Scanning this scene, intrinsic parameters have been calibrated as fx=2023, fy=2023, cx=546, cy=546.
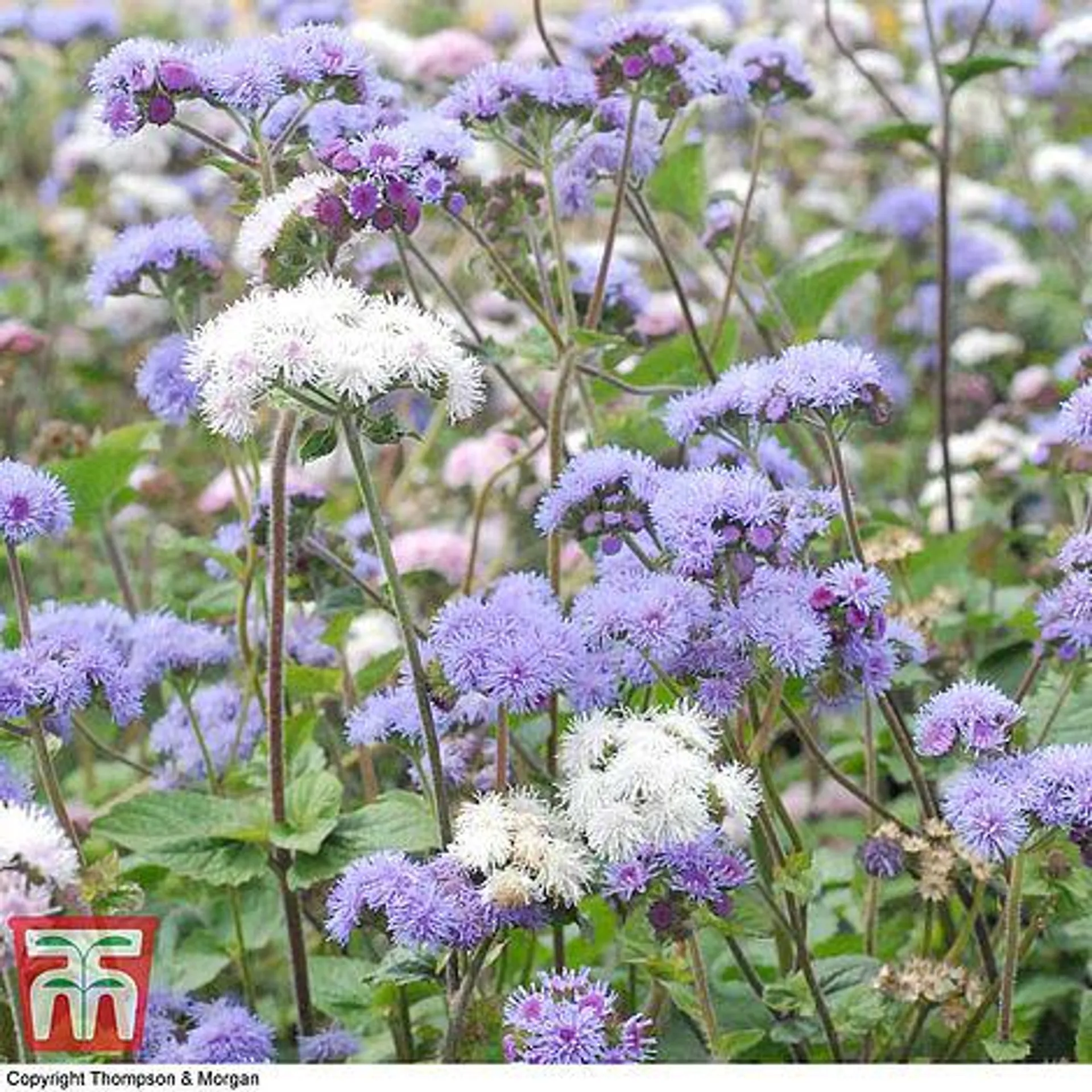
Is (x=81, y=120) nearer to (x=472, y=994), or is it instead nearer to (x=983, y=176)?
(x=983, y=176)

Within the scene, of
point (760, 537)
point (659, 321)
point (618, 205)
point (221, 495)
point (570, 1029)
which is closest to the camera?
point (570, 1029)

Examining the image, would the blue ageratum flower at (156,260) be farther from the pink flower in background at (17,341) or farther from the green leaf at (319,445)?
the pink flower in background at (17,341)

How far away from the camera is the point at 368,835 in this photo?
219 centimetres

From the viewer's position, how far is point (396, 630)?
3.04m

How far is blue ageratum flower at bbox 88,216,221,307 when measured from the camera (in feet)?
7.96

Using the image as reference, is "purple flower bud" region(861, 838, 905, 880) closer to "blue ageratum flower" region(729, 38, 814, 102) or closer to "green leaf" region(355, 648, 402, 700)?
"green leaf" region(355, 648, 402, 700)

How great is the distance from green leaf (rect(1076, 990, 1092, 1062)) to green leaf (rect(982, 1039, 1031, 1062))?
108mm

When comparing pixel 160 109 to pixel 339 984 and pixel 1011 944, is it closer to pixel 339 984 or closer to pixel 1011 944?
pixel 339 984

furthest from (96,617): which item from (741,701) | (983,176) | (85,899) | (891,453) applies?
(983,176)

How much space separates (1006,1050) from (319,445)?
0.90m

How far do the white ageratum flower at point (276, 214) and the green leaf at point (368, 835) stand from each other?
0.59 metres

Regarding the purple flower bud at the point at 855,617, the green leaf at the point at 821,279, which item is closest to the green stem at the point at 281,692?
the purple flower bud at the point at 855,617

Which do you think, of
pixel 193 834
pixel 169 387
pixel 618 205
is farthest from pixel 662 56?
pixel 193 834

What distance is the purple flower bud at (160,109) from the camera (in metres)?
2.12
